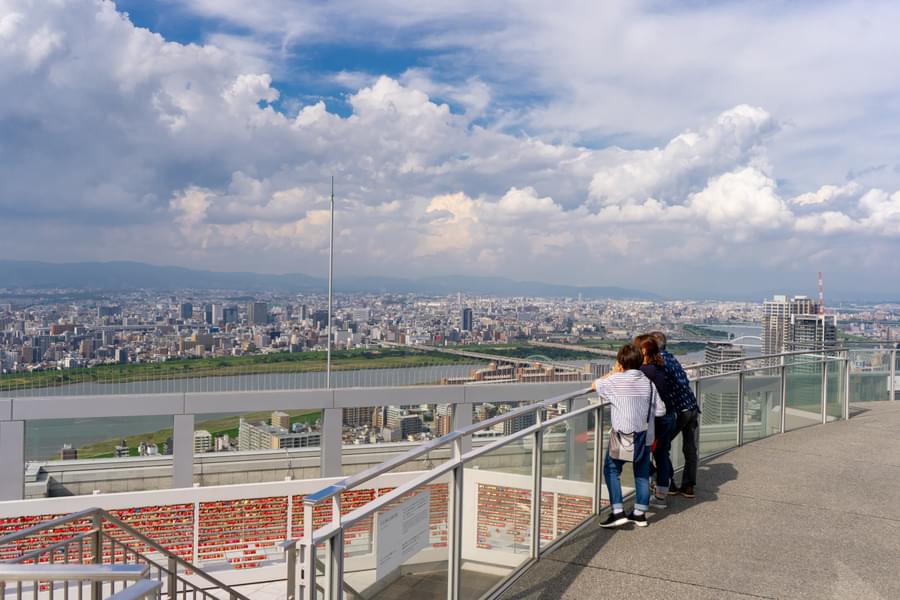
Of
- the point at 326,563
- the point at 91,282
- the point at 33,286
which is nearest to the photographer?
the point at 326,563

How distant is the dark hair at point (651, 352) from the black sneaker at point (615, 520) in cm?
141

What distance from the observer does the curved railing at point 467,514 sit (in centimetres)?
334

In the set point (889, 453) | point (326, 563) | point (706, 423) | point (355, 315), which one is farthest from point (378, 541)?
point (355, 315)

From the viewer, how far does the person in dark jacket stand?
680cm

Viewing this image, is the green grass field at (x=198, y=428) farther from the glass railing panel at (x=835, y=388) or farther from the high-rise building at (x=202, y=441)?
the glass railing panel at (x=835, y=388)

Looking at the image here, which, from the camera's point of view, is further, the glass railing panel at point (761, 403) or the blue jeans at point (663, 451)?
the glass railing panel at point (761, 403)

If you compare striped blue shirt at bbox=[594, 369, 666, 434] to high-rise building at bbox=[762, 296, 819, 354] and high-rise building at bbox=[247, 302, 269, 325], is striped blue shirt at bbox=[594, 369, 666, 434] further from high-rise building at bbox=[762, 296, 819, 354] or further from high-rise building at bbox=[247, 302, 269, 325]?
high-rise building at bbox=[247, 302, 269, 325]

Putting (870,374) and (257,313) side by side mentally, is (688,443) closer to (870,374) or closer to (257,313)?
(870,374)

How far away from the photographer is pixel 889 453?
9.84 m

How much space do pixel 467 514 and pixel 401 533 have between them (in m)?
0.86

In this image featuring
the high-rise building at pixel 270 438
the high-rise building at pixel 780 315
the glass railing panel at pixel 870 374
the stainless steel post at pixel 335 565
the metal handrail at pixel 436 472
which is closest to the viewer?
the stainless steel post at pixel 335 565

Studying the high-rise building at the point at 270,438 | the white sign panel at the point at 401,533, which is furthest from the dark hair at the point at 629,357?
the high-rise building at the point at 270,438

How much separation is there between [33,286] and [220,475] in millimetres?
21929

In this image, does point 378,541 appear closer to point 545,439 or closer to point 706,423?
point 545,439
